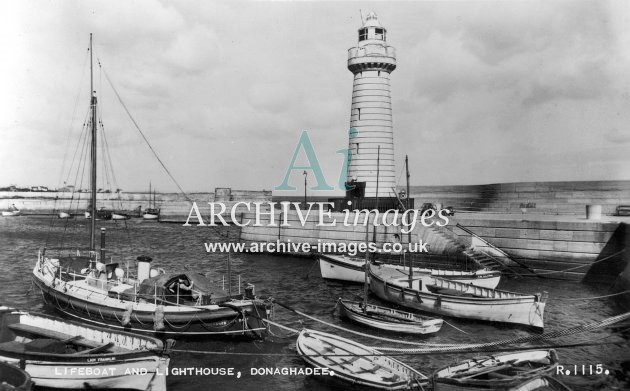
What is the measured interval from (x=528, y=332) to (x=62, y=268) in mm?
22903

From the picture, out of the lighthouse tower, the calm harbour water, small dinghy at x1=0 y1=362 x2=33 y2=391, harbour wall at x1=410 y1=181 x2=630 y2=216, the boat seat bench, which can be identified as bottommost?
the calm harbour water

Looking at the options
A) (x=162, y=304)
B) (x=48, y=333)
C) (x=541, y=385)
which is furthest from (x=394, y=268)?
(x=48, y=333)

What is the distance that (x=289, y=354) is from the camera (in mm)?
17406

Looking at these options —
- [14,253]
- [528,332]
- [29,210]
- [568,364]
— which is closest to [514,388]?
[568,364]

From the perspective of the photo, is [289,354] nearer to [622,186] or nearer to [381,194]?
[381,194]

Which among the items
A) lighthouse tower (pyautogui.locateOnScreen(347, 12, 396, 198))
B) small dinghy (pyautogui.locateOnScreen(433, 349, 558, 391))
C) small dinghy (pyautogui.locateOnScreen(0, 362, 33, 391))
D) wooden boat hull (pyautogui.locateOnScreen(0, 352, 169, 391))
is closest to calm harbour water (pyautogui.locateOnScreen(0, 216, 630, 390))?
small dinghy (pyautogui.locateOnScreen(433, 349, 558, 391))

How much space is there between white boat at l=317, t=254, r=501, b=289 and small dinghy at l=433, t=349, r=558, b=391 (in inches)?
482

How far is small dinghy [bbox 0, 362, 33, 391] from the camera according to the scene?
10370 millimetres

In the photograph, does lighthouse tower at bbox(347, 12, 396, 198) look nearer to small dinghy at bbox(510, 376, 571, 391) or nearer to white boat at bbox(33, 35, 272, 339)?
white boat at bbox(33, 35, 272, 339)

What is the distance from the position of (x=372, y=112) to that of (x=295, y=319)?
2414 cm

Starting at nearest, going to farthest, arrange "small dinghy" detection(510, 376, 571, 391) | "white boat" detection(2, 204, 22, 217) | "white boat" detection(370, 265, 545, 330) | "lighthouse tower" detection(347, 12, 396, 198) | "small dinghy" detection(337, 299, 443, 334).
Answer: "small dinghy" detection(510, 376, 571, 391)
"small dinghy" detection(337, 299, 443, 334)
"white boat" detection(370, 265, 545, 330)
"lighthouse tower" detection(347, 12, 396, 198)
"white boat" detection(2, 204, 22, 217)

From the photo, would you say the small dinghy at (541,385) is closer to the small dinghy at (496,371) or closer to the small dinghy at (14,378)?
the small dinghy at (496,371)

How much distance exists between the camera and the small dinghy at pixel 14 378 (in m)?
10.4

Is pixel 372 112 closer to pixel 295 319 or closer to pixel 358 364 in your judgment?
pixel 295 319
